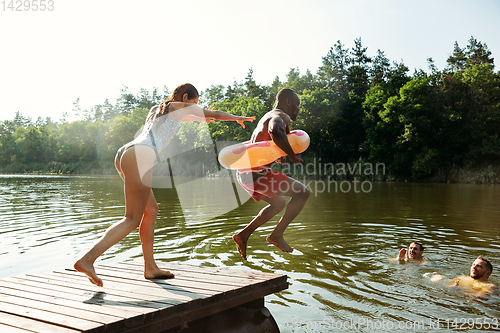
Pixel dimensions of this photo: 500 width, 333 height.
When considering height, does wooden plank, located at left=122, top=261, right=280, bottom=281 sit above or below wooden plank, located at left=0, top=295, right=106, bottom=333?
below

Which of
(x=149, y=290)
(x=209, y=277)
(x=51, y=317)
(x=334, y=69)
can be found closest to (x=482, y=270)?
(x=209, y=277)

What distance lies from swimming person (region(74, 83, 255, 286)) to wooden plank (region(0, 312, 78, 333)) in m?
0.62

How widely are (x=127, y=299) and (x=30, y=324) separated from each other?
0.80 metres

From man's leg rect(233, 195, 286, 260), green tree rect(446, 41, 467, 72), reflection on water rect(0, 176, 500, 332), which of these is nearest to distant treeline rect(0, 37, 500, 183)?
green tree rect(446, 41, 467, 72)

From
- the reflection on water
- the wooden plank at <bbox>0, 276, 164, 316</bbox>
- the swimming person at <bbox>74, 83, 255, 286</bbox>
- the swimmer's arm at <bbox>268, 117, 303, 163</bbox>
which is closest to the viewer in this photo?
the wooden plank at <bbox>0, 276, 164, 316</bbox>

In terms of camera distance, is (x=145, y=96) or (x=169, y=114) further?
(x=145, y=96)

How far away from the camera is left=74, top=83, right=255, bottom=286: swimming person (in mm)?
3682

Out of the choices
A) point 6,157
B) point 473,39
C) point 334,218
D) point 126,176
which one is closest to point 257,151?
point 126,176

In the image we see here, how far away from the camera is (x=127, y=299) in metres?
3.47

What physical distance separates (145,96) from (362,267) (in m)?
109

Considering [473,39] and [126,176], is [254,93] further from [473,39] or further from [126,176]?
[126,176]

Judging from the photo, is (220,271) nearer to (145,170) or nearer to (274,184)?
(274,184)

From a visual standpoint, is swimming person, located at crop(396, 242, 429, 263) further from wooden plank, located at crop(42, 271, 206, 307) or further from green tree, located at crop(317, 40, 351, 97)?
green tree, located at crop(317, 40, 351, 97)

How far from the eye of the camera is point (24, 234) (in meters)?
10.6
